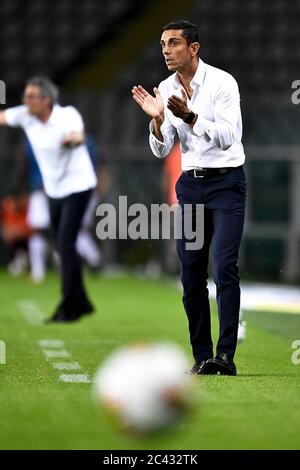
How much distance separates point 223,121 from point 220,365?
1403mm

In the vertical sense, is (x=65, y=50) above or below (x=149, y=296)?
above

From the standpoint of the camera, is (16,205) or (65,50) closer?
(16,205)

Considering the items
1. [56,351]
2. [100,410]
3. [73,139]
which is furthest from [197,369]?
[73,139]

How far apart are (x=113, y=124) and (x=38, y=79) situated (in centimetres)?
1290

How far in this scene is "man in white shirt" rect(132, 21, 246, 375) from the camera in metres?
7.03


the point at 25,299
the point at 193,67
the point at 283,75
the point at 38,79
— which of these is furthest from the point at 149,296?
the point at 283,75

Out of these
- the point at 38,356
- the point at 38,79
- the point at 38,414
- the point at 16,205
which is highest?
the point at 38,79

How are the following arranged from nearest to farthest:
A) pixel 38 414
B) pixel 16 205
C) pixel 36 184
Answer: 1. pixel 38 414
2. pixel 36 184
3. pixel 16 205

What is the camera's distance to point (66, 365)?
7648 mm

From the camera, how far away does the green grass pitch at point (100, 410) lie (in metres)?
5.00

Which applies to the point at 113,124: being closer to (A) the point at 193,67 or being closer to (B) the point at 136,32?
(B) the point at 136,32

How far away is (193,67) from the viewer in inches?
279

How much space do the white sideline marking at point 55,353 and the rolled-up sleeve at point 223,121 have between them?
2.09 metres

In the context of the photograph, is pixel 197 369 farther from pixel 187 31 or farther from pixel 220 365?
pixel 187 31
